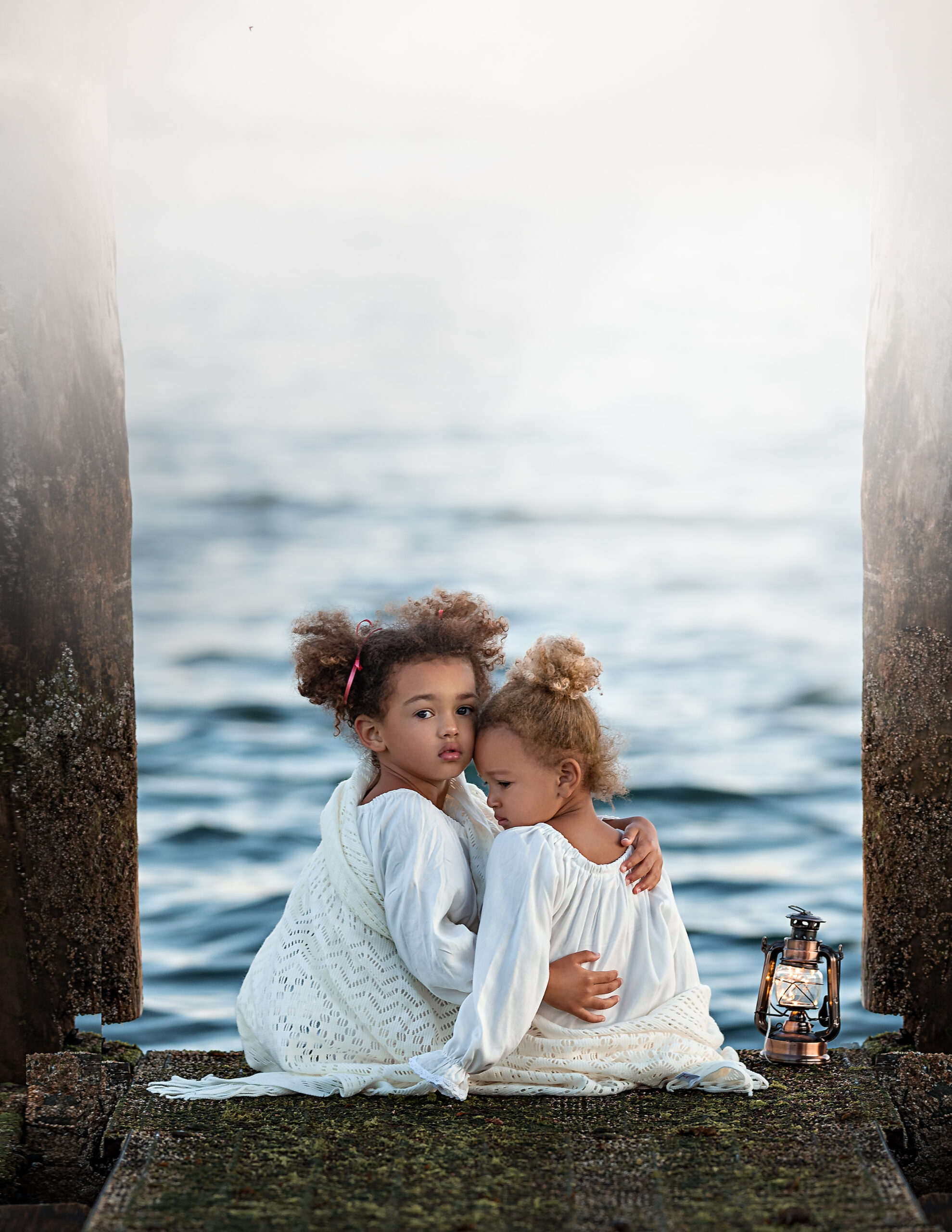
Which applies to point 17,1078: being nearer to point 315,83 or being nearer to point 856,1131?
point 856,1131

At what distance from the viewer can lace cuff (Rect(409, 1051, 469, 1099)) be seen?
2.77 meters

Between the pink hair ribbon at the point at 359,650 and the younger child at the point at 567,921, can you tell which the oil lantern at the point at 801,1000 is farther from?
the pink hair ribbon at the point at 359,650

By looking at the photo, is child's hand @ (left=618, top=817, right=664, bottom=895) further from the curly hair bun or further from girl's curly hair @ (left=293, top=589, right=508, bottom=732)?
girl's curly hair @ (left=293, top=589, right=508, bottom=732)

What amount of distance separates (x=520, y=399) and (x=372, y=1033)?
11.4 meters

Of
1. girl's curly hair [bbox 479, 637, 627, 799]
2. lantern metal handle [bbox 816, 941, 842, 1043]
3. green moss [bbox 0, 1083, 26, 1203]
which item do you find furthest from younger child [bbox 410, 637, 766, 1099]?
green moss [bbox 0, 1083, 26, 1203]

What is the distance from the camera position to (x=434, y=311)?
46.3 ft

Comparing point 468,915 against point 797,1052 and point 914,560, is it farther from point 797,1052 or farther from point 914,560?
point 914,560

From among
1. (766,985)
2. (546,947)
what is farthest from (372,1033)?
(766,985)

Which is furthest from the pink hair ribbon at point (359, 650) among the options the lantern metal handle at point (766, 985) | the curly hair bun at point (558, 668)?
the lantern metal handle at point (766, 985)

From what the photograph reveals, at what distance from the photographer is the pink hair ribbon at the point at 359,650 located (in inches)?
127

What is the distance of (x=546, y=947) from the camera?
9.43 feet

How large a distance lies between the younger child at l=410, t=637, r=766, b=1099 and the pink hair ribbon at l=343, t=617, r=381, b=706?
1.05ft

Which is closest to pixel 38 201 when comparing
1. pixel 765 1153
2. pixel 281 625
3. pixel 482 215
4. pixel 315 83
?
pixel 765 1153

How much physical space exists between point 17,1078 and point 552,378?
443 inches
